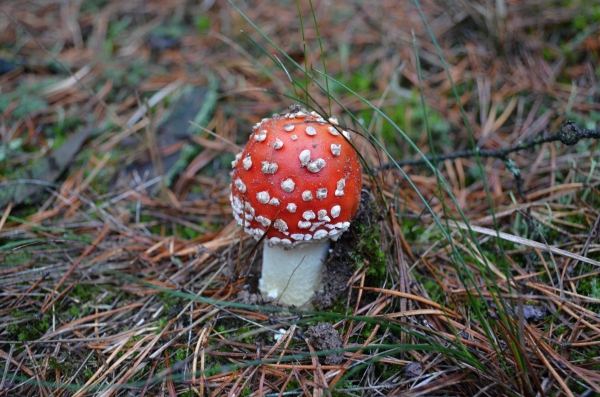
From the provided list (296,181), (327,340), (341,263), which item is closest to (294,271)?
(341,263)

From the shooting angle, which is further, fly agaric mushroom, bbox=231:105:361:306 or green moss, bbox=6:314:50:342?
green moss, bbox=6:314:50:342

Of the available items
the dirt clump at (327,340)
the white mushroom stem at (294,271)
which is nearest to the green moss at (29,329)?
the white mushroom stem at (294,271)

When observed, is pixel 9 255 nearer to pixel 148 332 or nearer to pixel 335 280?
pixel 148 332

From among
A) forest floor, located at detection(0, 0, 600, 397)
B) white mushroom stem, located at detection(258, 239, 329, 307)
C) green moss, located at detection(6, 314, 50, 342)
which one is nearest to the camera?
forest floor, located at detection(0, 0, 600, 397)

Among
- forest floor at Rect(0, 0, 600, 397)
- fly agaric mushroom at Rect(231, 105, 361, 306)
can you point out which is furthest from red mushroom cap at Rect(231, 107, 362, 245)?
forest floor at Rect(0, 0, 600, 397)

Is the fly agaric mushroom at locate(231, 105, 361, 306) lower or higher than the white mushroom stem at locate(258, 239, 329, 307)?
higher

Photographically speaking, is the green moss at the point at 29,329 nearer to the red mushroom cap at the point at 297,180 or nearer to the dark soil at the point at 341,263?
the red mushroom cap at the point at 297,180

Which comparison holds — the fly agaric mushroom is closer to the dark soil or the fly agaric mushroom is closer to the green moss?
the dark soil
